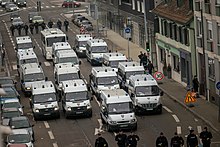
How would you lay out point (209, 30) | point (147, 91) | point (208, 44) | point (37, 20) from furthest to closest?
point (37, 20) < point (208, 44) < point (209, 30) < point (147, 91)

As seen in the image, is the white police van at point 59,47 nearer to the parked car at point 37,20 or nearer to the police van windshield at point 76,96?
the police van windshield at point 76,96

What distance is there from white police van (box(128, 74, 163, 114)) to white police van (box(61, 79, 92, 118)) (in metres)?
2.91

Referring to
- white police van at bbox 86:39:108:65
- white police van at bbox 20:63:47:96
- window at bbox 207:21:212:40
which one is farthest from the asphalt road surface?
white police van at bbox 86:39:108:65

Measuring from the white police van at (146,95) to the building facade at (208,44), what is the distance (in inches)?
176

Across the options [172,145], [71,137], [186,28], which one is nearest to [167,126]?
[71,137]

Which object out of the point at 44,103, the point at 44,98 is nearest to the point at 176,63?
the point at 44,98

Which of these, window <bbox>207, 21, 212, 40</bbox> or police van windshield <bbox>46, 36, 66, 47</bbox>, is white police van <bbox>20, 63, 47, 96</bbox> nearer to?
window <bbox>207, 21, 212, 40</bbox>

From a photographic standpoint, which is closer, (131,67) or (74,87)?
(74,87)

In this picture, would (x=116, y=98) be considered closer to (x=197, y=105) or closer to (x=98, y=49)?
(x=197, y=105)

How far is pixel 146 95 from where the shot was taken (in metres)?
40.6

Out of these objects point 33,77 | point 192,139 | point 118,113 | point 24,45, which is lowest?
point 24,45

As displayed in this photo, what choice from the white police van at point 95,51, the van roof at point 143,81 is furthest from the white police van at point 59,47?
the van roof at point 143,81

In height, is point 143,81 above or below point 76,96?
above

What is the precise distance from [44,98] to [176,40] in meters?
16.3
